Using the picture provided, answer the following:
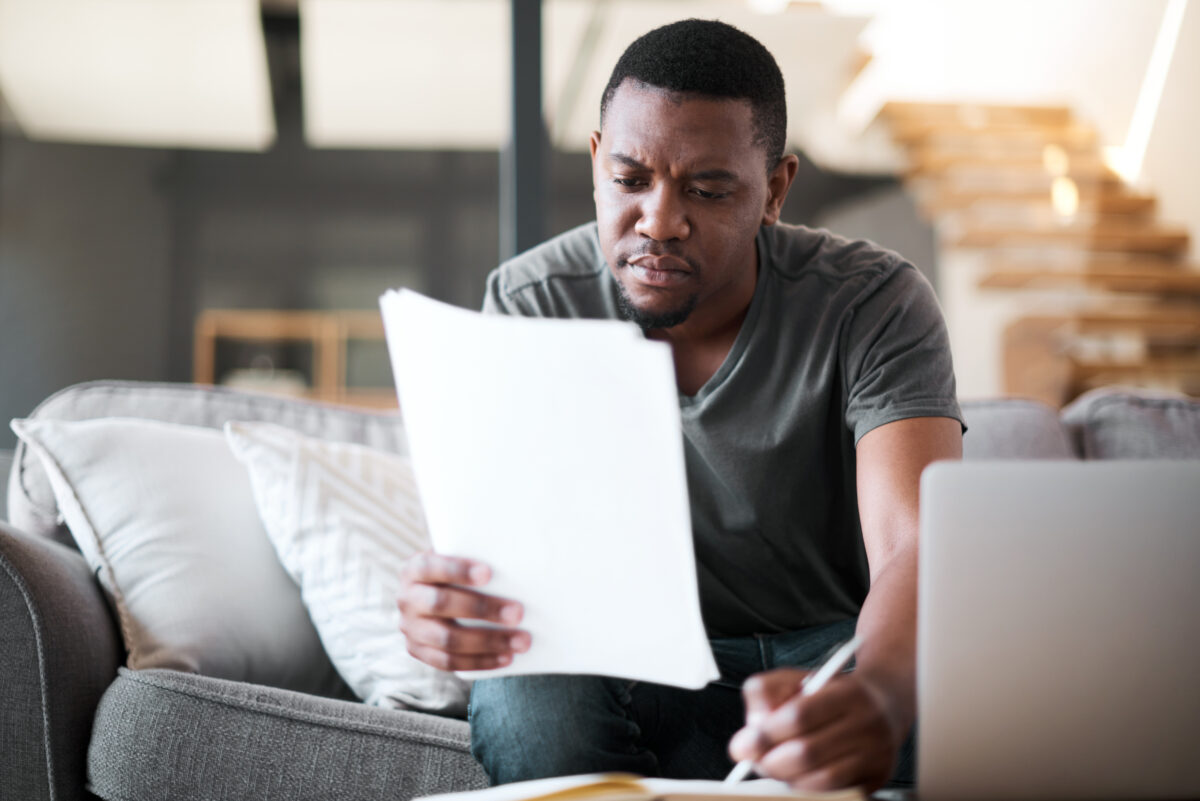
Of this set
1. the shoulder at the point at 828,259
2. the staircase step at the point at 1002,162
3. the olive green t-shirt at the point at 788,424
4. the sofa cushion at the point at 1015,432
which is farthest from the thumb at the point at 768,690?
the staircase step at the point at 1002,162

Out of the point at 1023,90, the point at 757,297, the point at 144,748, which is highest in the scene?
the point at 1023,90

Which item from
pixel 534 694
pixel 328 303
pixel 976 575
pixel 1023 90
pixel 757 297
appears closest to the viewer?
pixel 976 575

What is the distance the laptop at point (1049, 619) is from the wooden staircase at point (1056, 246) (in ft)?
10.8

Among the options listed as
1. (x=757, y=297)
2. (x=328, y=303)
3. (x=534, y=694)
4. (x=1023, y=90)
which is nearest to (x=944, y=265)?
(x=1023, y=90)

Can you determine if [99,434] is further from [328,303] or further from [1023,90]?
[1023,90]

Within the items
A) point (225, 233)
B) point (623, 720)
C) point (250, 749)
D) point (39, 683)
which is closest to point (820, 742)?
point (623, 720)

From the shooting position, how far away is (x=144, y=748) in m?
1.01

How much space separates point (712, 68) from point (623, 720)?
0.62 meters

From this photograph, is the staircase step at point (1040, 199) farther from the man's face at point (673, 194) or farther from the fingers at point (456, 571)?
the fingers at point (456, 571)

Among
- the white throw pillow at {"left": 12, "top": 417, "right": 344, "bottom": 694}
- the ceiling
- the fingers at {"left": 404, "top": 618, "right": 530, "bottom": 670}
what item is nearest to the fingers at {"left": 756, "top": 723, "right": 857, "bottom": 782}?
the fingers at {"left": 404, "top": 618, "right": 530, "bottom": 670}

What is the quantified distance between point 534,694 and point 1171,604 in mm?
528

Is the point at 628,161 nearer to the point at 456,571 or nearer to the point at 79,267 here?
the point at 456,571

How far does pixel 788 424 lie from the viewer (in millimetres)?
1079

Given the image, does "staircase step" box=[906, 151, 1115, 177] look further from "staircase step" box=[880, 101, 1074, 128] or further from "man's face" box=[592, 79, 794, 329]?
"man's face" box=[592, 79, 794, 329]
